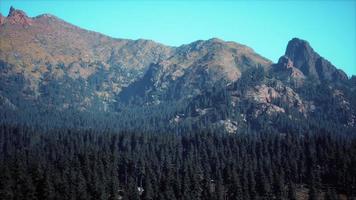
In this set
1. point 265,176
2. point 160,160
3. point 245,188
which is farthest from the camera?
point 160,160

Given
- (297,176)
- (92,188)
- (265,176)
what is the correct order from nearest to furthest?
(92,188), (265,176), (297,176)

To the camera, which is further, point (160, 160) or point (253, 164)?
point (160, 160)

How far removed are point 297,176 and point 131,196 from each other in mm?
69558

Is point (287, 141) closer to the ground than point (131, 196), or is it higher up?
higher up

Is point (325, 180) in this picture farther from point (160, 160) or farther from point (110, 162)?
point (110, 162)

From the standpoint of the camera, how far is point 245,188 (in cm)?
13812

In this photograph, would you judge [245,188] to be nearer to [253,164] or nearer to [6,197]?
[253,164]

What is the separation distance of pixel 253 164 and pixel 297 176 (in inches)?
775

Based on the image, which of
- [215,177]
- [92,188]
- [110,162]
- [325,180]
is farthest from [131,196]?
[325,180]

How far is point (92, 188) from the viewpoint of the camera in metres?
127

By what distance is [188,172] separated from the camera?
481 feet

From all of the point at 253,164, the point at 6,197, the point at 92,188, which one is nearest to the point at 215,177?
the point at 253,164

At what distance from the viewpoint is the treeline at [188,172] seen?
395 ft

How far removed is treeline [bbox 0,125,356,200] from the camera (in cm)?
12025
